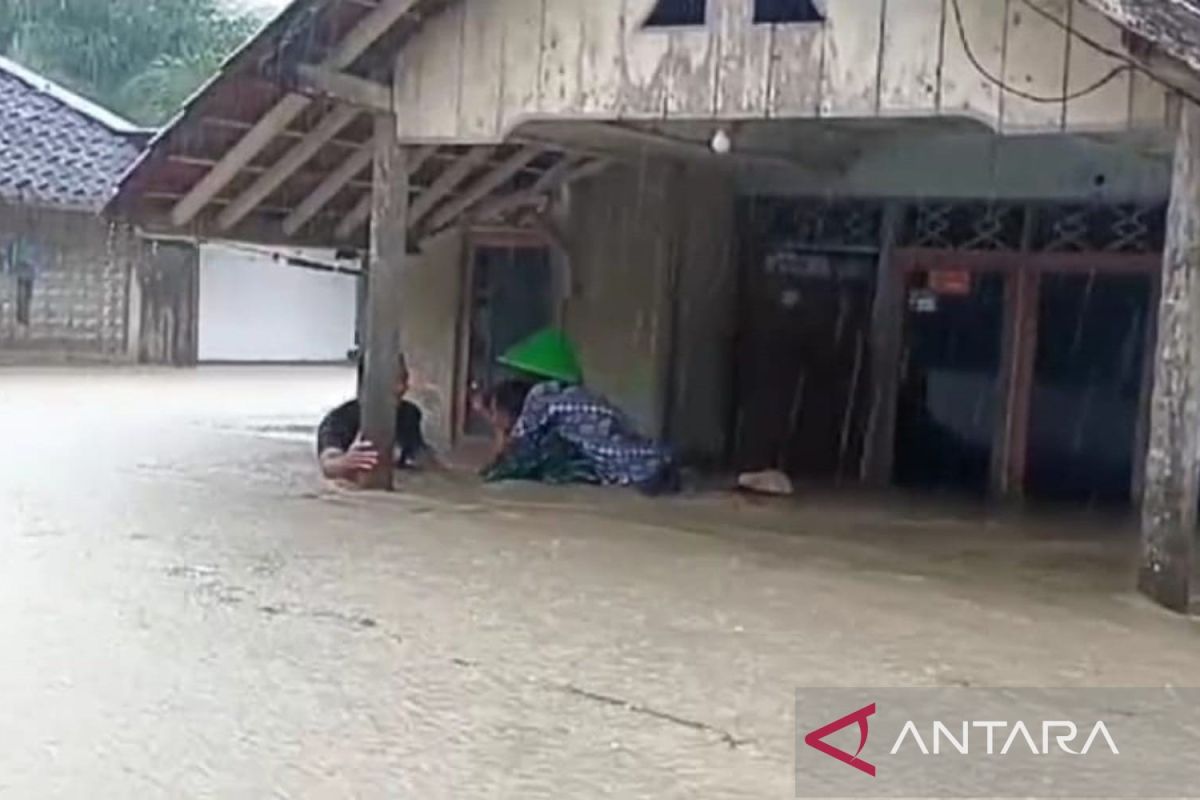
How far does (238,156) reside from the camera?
1025 centimetres

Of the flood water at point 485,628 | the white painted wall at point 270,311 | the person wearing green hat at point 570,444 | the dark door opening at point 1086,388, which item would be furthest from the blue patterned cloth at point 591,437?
the white painted wall at point 270,311

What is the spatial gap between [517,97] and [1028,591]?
3.69 m

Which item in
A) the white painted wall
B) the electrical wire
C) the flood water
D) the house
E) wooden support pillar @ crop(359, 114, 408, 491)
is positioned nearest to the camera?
the flood water

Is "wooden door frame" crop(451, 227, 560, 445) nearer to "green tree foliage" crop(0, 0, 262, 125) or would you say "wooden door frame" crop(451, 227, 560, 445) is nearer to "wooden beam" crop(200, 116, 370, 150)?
"wooden beam" crop(200, 116, 370, 150)

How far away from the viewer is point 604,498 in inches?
398

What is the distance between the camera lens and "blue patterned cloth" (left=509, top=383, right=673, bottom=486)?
10.5 m

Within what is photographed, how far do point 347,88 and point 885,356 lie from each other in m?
4.68

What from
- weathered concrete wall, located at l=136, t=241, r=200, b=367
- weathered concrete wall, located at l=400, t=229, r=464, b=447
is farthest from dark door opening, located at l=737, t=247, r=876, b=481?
weathered concrete wall, located at l=136, t=241, r=200, b=367

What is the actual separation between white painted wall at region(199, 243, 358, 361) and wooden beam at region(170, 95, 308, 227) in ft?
44.4

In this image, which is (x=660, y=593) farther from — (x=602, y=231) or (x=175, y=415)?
(x=175, y=415)

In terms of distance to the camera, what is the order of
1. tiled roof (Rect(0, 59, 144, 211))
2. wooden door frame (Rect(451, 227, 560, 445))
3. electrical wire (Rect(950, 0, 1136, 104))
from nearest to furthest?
1. electrical wire (Rect(950, 0, 1136, 104))
2. wooden door frame (Rect(451, 227, 560, 445))
3. tiled roof (Rect(0, 59, 144, 211))

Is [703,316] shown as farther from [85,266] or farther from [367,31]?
[85,266]

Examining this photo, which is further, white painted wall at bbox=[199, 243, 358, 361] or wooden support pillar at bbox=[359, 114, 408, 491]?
white painted wall at bbox=[199, 243, 358, 361]

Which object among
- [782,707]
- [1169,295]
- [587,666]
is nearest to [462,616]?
[587,666]
